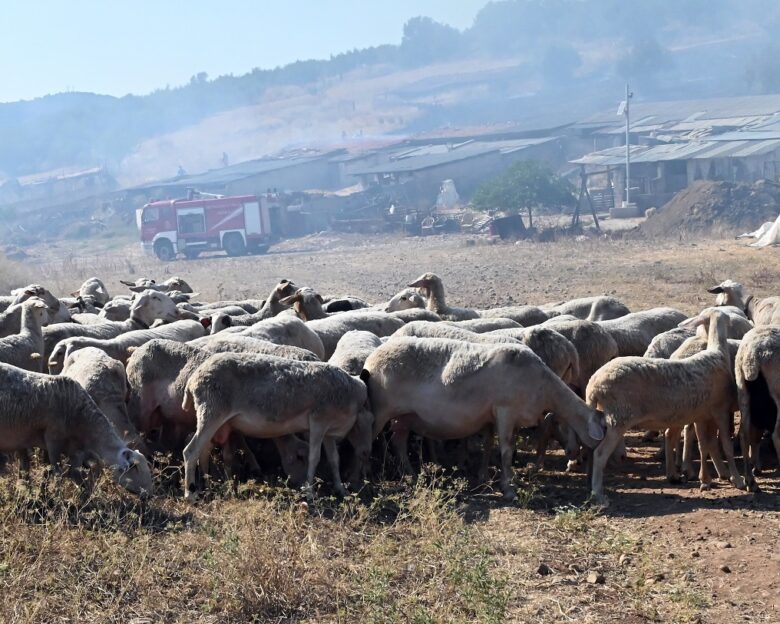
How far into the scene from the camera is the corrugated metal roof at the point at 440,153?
67500mm

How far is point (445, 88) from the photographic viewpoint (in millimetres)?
138875

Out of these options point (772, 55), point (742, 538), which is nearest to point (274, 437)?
point (742, 538)

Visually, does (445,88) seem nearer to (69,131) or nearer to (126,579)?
(69,131)

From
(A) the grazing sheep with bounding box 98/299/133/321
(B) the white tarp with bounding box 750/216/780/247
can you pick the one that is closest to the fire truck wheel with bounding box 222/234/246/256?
(B) the white tarp with bounding box 750/216/780/247

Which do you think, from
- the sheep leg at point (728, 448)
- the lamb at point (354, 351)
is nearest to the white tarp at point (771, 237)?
the lamb at point (354, 351)

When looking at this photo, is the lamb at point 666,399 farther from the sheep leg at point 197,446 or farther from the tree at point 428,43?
the tree at point 428,43

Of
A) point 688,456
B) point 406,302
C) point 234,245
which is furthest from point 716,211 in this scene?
point 688,456

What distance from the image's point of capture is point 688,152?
55750 mm

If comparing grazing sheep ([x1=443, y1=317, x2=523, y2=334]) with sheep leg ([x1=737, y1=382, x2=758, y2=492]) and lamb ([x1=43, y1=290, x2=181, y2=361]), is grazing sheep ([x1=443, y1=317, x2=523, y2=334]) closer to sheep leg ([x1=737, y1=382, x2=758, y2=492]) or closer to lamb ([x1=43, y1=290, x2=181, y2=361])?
sheep leg ([x1=737, y1=382, x2=758, y2=492])

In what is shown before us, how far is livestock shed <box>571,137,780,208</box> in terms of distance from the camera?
53656mm

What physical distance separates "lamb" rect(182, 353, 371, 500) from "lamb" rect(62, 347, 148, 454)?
63 cm

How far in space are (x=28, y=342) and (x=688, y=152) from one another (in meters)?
48.7

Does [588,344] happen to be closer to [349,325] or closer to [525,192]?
[349,325]

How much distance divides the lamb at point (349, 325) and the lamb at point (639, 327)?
2326 millimetres
